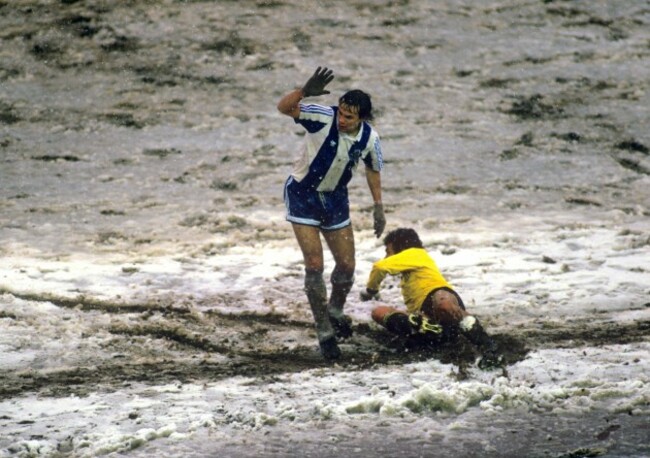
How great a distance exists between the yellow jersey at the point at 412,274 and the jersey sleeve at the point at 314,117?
3.26ft

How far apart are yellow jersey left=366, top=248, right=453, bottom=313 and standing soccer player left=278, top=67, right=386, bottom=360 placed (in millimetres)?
212

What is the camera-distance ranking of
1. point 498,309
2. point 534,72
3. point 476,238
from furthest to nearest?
point 534,72, point 476,238, point 498,309

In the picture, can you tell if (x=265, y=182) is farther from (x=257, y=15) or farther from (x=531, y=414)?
(x=531, y=414)

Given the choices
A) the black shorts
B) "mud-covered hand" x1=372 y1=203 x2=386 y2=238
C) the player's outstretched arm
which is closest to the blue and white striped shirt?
the player's outstretched arm

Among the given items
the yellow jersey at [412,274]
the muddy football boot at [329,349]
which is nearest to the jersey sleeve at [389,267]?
the yellow jersey at [412,274]

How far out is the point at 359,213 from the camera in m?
10.0

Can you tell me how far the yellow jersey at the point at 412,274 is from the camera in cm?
668

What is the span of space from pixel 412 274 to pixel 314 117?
4.06ft

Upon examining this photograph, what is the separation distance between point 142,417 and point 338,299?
1.96 m

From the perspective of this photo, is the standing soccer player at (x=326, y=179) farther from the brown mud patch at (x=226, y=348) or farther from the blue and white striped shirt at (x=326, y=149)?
the brown mud patch at (x=226, y=348)

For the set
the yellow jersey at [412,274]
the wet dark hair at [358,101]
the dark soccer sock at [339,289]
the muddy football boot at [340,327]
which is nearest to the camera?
the wet dark hair at [358,101]

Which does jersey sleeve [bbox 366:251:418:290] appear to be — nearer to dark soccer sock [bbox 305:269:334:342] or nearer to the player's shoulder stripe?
dark soccer sock [bbox 305:269:334:342]

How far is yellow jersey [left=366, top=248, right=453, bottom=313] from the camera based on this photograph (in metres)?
6.68

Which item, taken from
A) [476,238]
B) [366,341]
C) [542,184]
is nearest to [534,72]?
[542,184]
